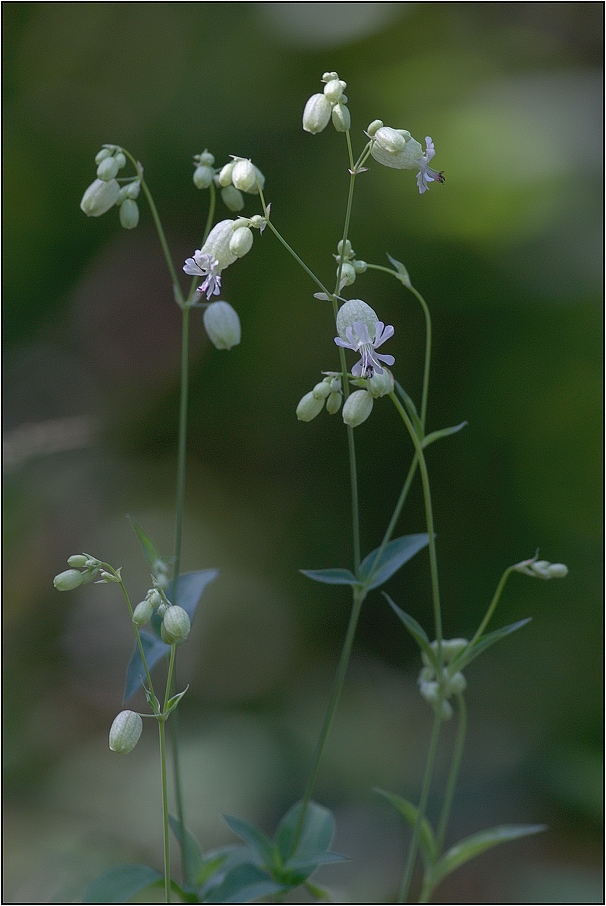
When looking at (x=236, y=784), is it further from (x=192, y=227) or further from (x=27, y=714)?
(x=192, y=227)

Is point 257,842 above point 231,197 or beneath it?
beneath

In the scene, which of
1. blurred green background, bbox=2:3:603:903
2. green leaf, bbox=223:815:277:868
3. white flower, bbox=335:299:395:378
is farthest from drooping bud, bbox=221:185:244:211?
blurred green background, bbox=2:3:603:903

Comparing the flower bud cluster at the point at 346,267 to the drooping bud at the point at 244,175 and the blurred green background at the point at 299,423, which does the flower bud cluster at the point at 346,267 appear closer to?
the drooping bud at the point at 244,175

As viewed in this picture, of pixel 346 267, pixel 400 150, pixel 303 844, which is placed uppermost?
pixel 400 150

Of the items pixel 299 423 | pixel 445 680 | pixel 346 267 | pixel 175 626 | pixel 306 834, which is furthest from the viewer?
pixel 299 423

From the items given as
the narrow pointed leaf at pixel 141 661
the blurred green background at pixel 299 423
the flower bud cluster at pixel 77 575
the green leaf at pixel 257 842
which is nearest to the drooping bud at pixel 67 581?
the flower bud cluster at pixel 77 575

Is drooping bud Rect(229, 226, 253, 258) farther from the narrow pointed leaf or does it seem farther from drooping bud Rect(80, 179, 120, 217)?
the narrow pointed leaf

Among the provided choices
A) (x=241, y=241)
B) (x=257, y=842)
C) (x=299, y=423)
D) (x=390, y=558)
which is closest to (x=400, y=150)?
(x=241, y=241)

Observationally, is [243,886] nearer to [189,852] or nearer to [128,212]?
[189,852]
